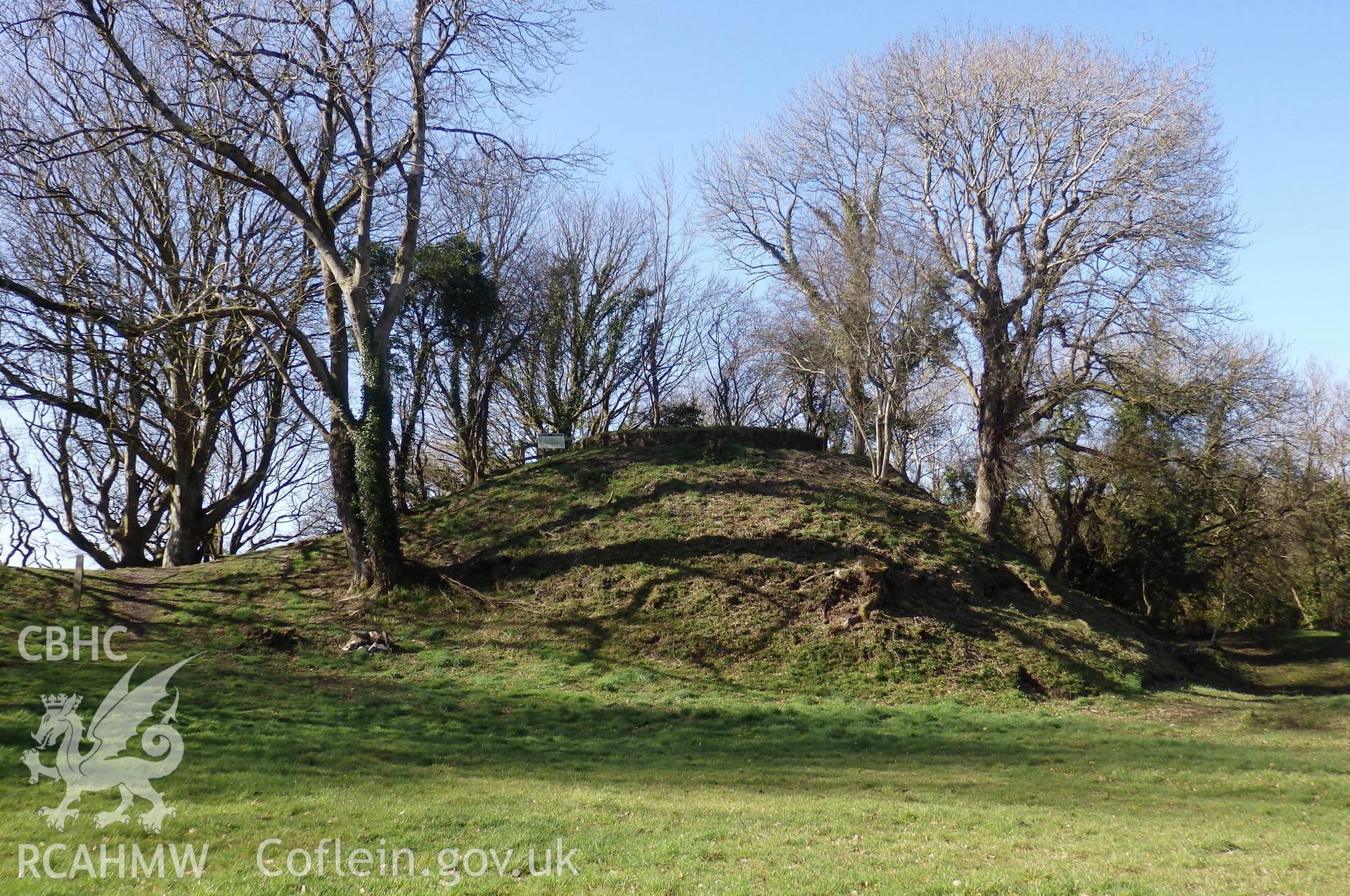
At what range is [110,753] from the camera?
9.09m

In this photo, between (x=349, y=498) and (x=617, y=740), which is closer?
(x=617, y=740)

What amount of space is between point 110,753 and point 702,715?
24.5 feet

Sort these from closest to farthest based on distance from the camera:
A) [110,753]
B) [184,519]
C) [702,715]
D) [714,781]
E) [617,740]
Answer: [110,753], [714,781], [617,740], [702,715], [184,519]

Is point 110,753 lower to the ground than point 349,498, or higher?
lower

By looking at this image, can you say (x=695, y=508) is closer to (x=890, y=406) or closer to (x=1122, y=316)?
(x=890, y=406)

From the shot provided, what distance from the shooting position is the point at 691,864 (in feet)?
21.5

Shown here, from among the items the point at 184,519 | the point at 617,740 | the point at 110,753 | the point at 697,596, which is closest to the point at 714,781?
the point at 617,740

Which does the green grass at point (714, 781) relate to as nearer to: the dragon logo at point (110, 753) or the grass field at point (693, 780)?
the grass field at point (693, 780)

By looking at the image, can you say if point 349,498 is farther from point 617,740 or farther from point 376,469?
point 617,740

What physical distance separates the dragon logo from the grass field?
0.17m

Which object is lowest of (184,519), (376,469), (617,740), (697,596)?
(617,740)

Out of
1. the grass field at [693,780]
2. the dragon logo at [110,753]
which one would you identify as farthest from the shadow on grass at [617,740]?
the dragon logo at [110,753]

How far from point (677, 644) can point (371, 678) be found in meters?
5.46

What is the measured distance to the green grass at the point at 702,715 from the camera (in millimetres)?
6867
